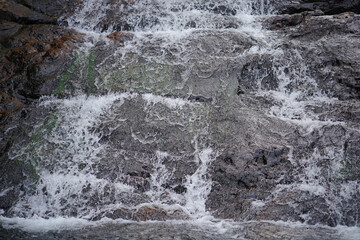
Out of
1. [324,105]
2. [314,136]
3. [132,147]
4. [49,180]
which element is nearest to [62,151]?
[49,180]

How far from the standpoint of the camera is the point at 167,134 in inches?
208

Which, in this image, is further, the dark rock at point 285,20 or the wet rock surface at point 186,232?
the dark rock at point 285,20


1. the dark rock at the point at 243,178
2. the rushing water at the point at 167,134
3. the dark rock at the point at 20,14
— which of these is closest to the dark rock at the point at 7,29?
the dark rock at the point at 20,14

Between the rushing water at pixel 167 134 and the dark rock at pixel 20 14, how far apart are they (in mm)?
980

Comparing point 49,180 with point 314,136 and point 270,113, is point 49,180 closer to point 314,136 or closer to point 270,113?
point 270,113

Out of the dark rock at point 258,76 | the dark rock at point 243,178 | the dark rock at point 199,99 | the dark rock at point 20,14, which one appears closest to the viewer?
the dark rock at point 243,178

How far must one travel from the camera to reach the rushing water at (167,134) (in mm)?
4180

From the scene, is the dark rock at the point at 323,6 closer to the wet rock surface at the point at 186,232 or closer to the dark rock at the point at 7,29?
the wet rock surface at the point at 186,232

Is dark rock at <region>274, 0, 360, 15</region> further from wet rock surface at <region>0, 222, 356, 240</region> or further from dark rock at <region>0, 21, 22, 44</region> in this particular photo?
dark rock at <region>0, 21, 22, 44</region>

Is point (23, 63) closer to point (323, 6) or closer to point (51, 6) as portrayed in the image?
point (51, 6)

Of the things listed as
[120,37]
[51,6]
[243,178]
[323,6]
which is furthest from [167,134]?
[323,6]

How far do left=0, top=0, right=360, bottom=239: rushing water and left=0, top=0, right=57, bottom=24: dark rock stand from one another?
980 millimetres

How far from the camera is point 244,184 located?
15.1ft

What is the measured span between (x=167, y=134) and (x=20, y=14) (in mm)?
4512
